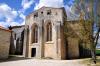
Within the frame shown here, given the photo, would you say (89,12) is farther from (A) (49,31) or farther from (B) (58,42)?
(A) (49,31)

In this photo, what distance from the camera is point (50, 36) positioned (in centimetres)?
3123

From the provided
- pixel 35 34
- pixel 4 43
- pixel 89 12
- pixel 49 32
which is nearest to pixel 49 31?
pixel 49 32

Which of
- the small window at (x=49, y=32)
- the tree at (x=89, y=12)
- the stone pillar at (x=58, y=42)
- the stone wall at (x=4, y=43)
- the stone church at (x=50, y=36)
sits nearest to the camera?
the tree at (x=89, y=12)

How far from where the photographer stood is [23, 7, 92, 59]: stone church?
29312 millimetres

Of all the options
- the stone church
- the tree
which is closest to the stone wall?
the stone church

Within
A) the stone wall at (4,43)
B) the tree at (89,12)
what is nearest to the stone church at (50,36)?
the tree at (89,12)

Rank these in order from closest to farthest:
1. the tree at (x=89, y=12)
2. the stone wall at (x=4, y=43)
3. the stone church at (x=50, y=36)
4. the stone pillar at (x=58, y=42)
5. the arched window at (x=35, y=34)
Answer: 1. the tree at (x=89, y=12)
2. the stone wall at (x=4, y=43)
3. the stone pillar at (x=58, y=42)
4. the stone church at (x=50, y=36)
5. the arched window at (x=35, y=34)

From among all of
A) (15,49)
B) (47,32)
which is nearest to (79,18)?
(47,32)

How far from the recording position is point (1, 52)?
75.3ft

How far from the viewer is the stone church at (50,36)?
29.3 m

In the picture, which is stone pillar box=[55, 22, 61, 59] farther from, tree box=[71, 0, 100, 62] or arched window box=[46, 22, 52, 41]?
tree box=[71, 0, 100, 62]

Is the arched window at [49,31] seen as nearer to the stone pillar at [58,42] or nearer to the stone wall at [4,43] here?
the stone pillar at [58,42]

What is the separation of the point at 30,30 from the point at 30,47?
4049 millimetres

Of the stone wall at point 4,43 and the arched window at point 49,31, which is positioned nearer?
the stone wall at point 4,43
